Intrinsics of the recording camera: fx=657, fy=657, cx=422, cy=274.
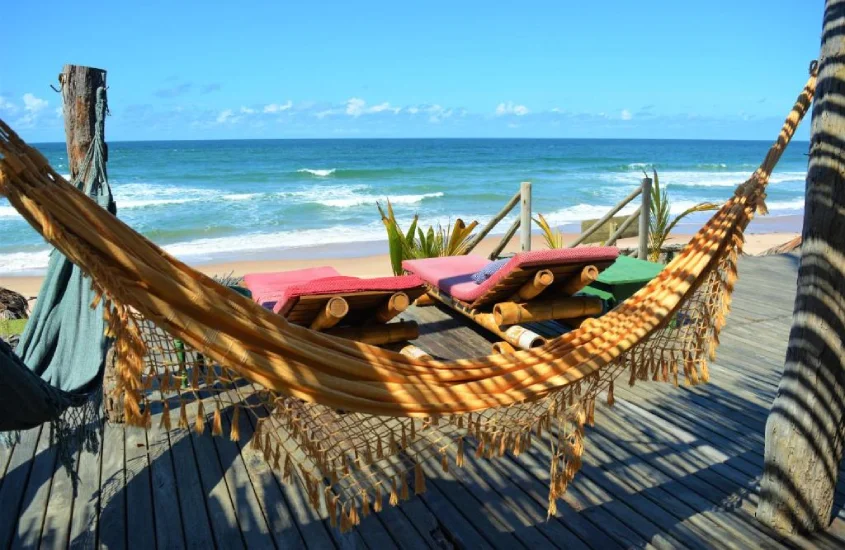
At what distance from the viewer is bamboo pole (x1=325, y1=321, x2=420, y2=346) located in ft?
8.78

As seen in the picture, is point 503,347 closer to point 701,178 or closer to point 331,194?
point 331,194

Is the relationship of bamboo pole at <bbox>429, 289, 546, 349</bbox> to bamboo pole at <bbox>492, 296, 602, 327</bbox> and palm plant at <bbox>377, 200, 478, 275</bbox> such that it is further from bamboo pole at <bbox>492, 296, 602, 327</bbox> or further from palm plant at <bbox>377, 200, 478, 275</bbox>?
palm plant at <bbox>377, 200, 478, 275</bbox>

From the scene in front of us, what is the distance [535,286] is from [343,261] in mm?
6480

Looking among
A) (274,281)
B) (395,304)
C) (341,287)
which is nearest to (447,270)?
(274,281)

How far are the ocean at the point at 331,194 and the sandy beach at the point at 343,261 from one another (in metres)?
0.18

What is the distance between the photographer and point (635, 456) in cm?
231

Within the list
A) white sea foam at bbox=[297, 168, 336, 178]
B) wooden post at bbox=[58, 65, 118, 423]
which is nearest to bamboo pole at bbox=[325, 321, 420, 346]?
wooden post at bbox=[58, 65, 118, 423]

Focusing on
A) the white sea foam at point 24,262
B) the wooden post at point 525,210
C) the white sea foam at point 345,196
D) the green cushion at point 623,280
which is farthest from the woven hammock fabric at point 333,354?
the white sea foam at point 345,196

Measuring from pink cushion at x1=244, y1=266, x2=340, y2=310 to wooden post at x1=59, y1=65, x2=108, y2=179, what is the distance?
99 centimetres

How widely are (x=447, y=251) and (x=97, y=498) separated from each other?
10.7 feet

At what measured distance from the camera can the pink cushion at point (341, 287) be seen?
93.2 inches

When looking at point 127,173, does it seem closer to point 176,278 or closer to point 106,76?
point 106,76

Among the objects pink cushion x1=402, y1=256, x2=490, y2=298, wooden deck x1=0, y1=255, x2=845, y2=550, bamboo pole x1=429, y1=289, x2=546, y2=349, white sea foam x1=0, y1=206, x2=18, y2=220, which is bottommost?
wooden deck x1=0, y1=255, x2=845, y2=550

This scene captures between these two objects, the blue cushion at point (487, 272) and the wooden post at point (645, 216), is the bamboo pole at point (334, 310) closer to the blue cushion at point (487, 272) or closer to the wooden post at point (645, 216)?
the blue cushion at point (487, 272)
